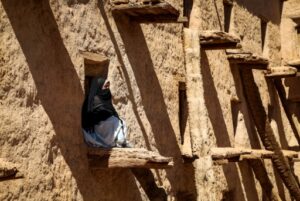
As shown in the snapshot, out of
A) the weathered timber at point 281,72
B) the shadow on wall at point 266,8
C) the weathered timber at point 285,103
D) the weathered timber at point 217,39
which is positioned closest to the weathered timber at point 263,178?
the weathered timber at point 281,72

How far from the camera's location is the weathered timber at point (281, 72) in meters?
14.2

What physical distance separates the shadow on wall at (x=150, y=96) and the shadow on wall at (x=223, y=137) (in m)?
1.74

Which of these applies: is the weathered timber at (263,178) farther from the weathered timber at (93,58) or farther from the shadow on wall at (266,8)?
the weathered timber at (93,58)

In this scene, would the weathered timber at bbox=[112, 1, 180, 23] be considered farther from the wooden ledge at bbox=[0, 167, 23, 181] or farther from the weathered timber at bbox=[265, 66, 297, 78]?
the weathered timber at bbox=[265, 66, 297, 78]

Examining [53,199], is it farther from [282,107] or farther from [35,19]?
[282,107]

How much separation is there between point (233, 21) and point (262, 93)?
7.61 ft

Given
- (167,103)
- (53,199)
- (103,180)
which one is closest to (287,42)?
(167,103)

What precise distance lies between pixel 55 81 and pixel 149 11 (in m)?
1.97

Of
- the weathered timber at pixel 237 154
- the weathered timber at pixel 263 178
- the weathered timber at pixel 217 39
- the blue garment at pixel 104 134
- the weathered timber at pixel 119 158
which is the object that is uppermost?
the weathered timber at pixel 217 39

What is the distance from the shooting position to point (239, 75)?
42.1 feet

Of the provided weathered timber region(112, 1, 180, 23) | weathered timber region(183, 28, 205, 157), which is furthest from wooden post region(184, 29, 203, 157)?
weathered timber region(112, 1, 180, 23)

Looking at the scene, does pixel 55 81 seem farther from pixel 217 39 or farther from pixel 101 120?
pixel 217 39

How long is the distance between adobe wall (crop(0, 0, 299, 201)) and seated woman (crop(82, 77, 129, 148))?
212 mm

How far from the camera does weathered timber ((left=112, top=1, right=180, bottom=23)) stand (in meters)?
7.52
